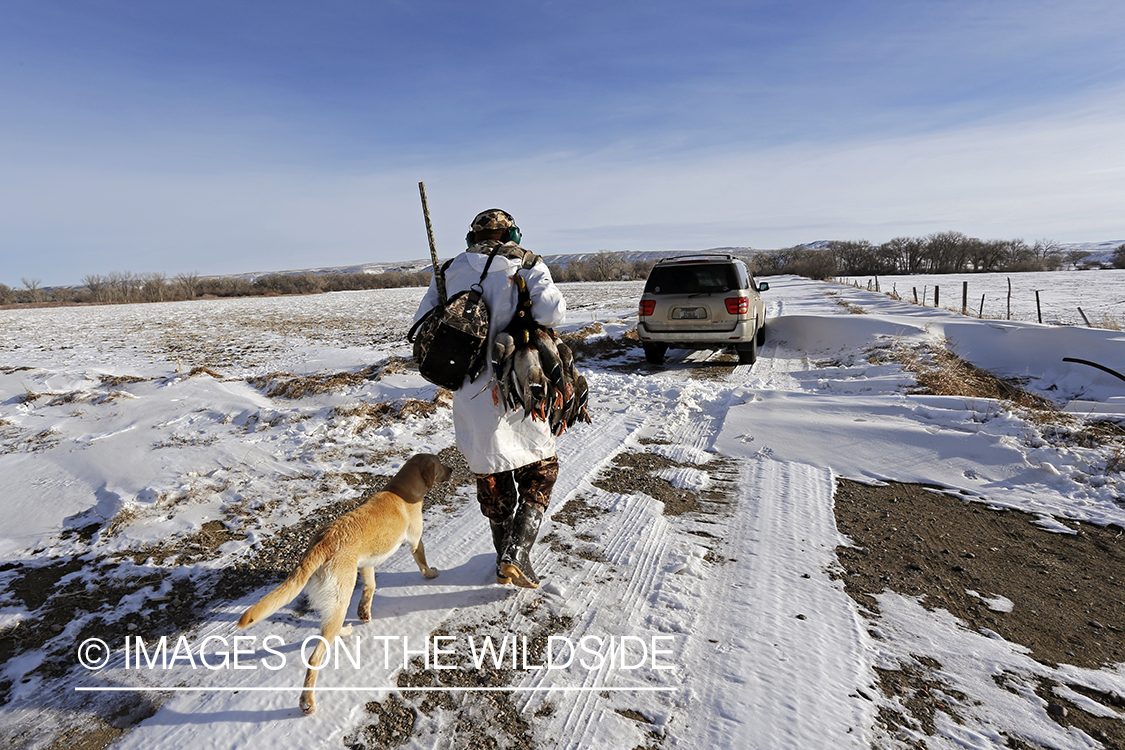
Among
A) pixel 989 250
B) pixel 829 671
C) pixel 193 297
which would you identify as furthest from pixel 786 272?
pixel 829 671

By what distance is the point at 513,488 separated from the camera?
2930 millimetres

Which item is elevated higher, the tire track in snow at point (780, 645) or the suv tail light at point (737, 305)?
the suv tail light at point (737, 305)

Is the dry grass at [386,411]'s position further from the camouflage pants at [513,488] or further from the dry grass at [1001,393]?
the dry grass at [1001,393]

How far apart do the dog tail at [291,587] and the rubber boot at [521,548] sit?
0.95m

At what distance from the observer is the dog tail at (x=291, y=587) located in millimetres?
1837

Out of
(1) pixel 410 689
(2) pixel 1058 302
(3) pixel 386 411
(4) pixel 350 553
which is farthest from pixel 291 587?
(2) pixel 1058 302

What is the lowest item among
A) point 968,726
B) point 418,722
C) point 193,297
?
point 968,726

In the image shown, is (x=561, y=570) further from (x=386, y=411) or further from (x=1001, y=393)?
(x=1001, y=393)

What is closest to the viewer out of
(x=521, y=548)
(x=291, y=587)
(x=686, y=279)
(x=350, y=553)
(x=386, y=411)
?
(x=291, y=587)

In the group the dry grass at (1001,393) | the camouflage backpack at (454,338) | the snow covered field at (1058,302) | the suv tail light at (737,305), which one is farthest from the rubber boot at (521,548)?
the snow covered field at (1058,302)

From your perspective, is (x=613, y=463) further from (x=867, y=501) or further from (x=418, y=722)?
(x=418, y=722)

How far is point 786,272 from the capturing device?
2798 inches

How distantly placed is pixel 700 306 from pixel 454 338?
6909 millimetres

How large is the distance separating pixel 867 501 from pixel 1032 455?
5.95 feet
